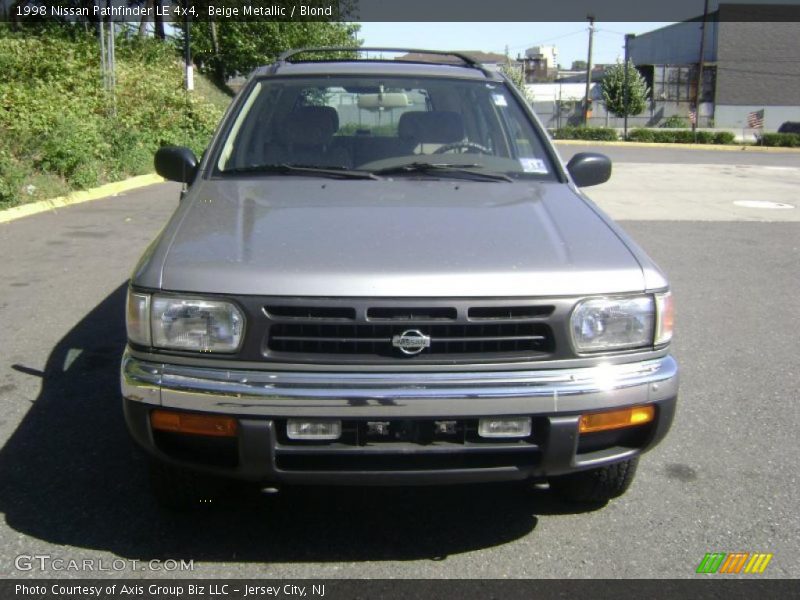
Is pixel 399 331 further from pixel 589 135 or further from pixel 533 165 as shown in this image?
pixel 589 135

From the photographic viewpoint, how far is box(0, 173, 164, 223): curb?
9961mm

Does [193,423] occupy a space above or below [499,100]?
below

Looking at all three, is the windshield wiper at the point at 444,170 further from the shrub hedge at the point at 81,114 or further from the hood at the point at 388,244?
the shrub hedge at the point at 81,114

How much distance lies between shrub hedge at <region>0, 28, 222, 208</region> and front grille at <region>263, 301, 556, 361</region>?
8.61 metres

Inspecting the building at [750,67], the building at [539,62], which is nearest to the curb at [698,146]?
the building at [750,67]

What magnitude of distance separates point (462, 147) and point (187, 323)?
195cm

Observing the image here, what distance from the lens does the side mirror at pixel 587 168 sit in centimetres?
426

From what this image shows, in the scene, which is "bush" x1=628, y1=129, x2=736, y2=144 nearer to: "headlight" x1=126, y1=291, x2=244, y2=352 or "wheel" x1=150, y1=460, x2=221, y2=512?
"wheel" x1=150, y1=460, x2=221, y2=512

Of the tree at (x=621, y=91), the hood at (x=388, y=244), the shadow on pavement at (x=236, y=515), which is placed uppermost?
the tree at (x=621, y=91)

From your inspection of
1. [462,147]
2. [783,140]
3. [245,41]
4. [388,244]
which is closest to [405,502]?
[388,244]

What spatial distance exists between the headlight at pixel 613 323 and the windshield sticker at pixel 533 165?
125 centimetres

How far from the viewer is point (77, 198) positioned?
11.5 metres

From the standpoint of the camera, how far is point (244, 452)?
266 cm
